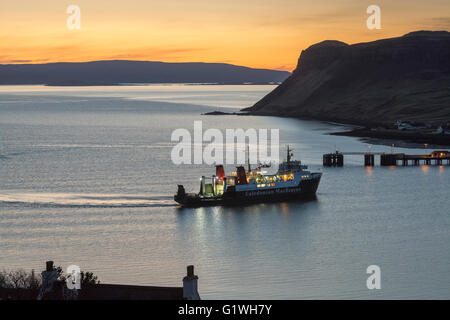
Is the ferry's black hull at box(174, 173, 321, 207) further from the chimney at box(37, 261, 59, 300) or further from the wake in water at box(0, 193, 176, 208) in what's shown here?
the chimney at box(37, 261, 59, 300)

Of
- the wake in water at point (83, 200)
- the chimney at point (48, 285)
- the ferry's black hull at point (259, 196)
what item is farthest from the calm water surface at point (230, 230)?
the chimney at point (48, 285)

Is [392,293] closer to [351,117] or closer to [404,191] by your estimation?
[404,191]

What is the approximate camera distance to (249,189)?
6669 centimetres

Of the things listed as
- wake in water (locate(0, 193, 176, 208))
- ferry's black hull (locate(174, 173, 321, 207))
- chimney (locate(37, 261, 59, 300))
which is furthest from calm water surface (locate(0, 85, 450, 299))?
chimney (locate(37, 261, 59, 300))

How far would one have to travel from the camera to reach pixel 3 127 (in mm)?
165000

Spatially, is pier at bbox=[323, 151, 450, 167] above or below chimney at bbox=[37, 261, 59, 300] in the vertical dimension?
above

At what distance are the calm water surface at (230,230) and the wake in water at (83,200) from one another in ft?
0.33

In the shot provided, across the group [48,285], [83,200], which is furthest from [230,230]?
[48,285]

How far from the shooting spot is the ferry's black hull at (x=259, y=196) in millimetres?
64325

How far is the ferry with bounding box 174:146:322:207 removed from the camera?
215 feet

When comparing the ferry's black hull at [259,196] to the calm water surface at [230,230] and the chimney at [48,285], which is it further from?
the chimney at [48,285]

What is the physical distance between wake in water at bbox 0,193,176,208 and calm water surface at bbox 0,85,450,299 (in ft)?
0.33
